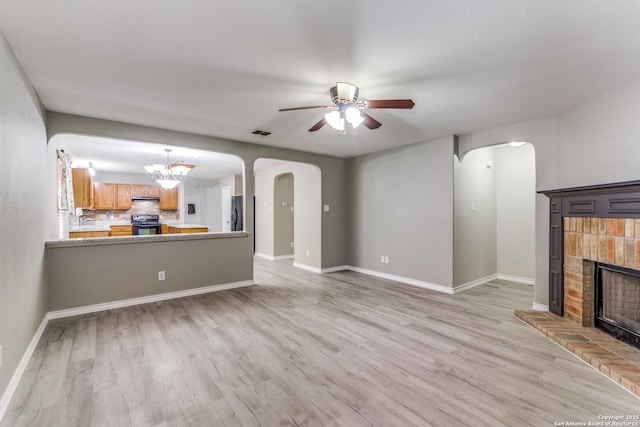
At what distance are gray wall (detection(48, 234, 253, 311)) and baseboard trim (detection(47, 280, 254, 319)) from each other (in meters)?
0.04

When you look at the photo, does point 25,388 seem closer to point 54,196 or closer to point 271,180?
point 54,196

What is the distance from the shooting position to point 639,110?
2.49m

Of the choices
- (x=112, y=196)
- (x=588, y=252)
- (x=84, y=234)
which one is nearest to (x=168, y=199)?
(x=112, y=196)

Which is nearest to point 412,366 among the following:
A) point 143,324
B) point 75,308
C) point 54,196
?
point 143,324

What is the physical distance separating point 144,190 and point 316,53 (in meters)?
8.27

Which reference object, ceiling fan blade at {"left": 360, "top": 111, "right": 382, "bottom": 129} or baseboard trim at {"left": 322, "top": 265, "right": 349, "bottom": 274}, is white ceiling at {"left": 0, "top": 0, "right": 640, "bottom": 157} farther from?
baseboard trim at {"left": 322, "top": 265, "right": 349, "bottom": 274}

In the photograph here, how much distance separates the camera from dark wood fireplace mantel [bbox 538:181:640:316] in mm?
2453

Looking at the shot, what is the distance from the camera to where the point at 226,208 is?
9703 millimetres

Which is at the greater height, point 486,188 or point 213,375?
point 486,188

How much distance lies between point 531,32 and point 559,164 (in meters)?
2.14

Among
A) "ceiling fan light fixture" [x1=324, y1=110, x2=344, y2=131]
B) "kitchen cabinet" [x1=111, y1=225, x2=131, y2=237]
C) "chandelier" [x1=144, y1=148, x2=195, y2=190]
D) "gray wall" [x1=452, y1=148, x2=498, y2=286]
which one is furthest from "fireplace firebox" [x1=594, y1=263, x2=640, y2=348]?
"kitchen cabinet" [x1=111, y1=225, x2=131, y2=237]

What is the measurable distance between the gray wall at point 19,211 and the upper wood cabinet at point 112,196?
588 centimetres

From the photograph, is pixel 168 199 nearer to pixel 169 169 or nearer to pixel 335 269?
pixel 169 169

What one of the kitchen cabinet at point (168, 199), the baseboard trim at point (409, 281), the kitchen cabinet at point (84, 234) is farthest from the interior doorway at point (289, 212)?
the kitchen cabinet at point (84, 234)
